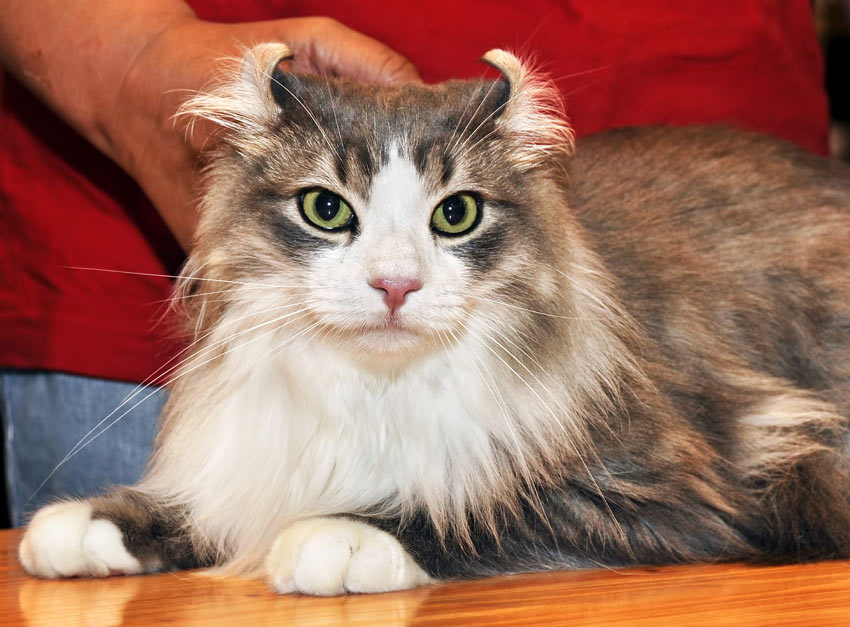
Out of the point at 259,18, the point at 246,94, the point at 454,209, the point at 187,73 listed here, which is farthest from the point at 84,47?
the point at 454,209

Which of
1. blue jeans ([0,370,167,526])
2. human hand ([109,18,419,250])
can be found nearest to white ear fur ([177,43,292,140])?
human hand ([109,18,419,250])

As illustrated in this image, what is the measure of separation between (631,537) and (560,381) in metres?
0.27

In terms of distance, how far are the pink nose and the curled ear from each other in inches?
14.5

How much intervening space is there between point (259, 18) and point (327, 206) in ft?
3.12

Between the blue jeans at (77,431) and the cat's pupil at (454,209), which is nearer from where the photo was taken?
the cat's pupil at (454,209)

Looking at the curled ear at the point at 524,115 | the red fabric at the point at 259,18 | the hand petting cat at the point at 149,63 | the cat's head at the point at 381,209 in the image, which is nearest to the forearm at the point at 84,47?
the hand petting cat at the point at 149,63

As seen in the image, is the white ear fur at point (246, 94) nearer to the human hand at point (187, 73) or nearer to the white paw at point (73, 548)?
the human hand at point (187, 73)

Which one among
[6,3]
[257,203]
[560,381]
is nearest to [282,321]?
[257,203]

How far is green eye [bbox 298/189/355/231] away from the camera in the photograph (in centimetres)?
148

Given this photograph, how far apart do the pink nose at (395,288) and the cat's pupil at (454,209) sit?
0.17 metres

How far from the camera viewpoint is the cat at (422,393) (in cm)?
146

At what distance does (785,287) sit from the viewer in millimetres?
1904

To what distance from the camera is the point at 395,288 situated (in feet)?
4.52

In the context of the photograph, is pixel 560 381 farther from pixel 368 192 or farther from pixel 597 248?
pixel 368 192
